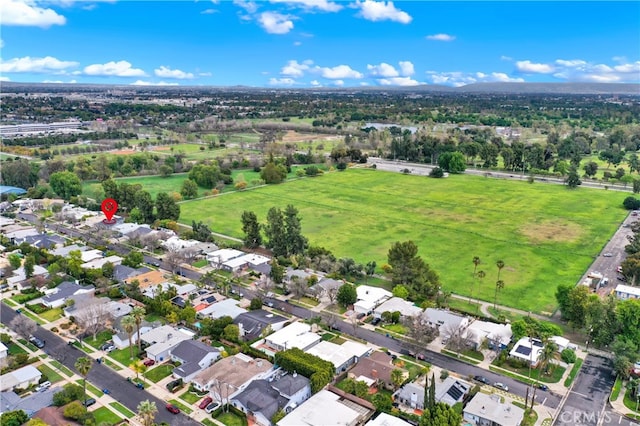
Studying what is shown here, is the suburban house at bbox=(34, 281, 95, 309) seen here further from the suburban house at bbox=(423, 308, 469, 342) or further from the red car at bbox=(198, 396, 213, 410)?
the suburban house at bbox=(423, 308, 469, 342)

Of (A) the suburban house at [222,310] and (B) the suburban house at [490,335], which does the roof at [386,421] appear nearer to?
(B) the suburban house at [490,335]

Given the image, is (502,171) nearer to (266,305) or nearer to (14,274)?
(266,305)

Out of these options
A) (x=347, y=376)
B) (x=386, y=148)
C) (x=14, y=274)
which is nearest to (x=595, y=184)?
(x=386, y=148)

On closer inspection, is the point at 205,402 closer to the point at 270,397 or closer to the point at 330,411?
the point at 270,397

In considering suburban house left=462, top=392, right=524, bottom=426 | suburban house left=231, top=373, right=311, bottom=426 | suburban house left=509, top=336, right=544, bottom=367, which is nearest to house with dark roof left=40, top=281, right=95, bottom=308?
suburban house left=231, top=373, right=311, bottom=426

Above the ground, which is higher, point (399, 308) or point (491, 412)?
point (399, 308)

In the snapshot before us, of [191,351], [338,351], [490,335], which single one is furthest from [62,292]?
[490,335]

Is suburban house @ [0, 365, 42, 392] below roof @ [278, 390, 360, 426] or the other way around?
below
